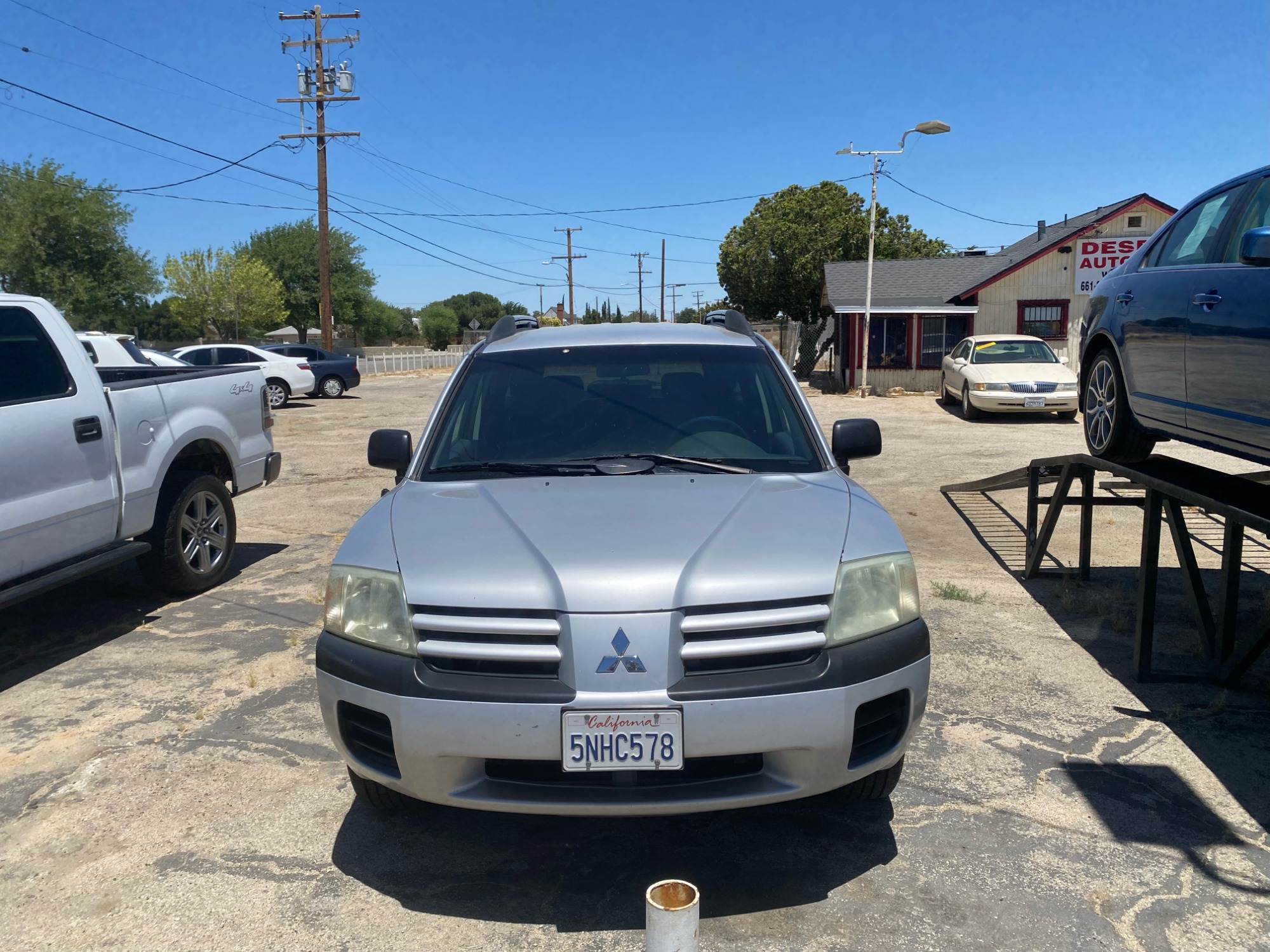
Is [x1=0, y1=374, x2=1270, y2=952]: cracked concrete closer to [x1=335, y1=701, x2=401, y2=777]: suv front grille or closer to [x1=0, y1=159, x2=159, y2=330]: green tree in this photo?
→ [x1=335, y1=701, x2=401, y2=777]: suv front grille

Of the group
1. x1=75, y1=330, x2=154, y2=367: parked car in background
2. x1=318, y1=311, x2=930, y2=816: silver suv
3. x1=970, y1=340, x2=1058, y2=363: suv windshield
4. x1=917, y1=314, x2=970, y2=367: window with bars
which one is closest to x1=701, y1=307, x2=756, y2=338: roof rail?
x1=318, y1=311, x2=930, y2=816: silver suv

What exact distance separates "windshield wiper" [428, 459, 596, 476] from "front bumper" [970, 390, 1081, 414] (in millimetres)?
16279

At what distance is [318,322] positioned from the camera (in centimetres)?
A: 6244

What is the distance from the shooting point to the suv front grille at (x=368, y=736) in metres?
2.73

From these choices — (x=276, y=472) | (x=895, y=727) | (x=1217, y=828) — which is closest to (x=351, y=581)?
(x=895, y=727)

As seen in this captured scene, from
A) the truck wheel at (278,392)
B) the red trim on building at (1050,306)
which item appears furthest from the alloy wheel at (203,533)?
the red trim on building at (1050,306)

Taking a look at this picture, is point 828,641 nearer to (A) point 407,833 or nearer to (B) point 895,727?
(B) point 895,727

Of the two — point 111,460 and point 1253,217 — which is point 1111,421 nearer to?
point 1253,217

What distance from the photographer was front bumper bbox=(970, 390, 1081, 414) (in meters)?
18.0

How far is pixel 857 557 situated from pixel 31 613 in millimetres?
5550

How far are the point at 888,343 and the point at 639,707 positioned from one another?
2647 cm

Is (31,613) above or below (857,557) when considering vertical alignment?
below

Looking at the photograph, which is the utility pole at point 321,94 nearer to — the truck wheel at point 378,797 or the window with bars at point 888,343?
the window with bars at point 888,343

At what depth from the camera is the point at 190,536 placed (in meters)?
6.35
